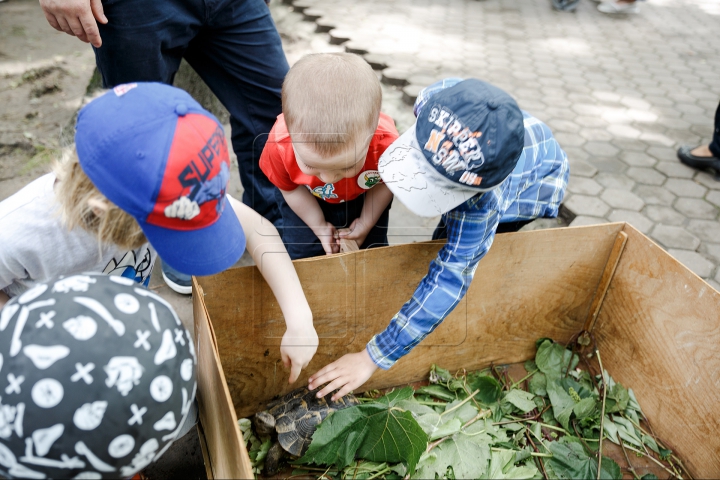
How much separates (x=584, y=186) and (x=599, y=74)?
2.14 m

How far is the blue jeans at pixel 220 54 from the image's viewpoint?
153 cm

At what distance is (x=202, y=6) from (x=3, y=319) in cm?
116

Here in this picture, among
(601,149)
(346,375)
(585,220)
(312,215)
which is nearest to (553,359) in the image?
(346,375)

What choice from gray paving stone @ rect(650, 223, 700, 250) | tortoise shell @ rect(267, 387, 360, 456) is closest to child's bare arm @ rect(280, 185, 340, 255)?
tortoise shell @ rect(267, 387, 360, 456)

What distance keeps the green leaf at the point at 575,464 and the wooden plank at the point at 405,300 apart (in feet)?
1.26

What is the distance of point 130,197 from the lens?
0.85 m

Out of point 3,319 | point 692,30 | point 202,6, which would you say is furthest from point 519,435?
point 692,30

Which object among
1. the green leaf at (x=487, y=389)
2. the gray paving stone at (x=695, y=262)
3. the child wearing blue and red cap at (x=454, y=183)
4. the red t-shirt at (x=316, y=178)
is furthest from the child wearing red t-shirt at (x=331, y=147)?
the gray paving stone at (x=695, y=262)

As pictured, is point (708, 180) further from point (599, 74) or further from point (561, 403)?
point (561, 403)

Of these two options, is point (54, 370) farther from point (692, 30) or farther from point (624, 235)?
point (692, 30)

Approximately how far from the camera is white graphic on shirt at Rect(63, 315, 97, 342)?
727mm

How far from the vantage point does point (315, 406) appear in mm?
1420

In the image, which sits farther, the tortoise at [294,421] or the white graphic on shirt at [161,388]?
the tortoise at [294,421]

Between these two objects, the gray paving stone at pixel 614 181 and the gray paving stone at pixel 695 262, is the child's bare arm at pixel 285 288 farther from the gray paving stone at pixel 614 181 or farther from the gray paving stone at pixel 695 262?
the gray paving stone at pixel 614 181
